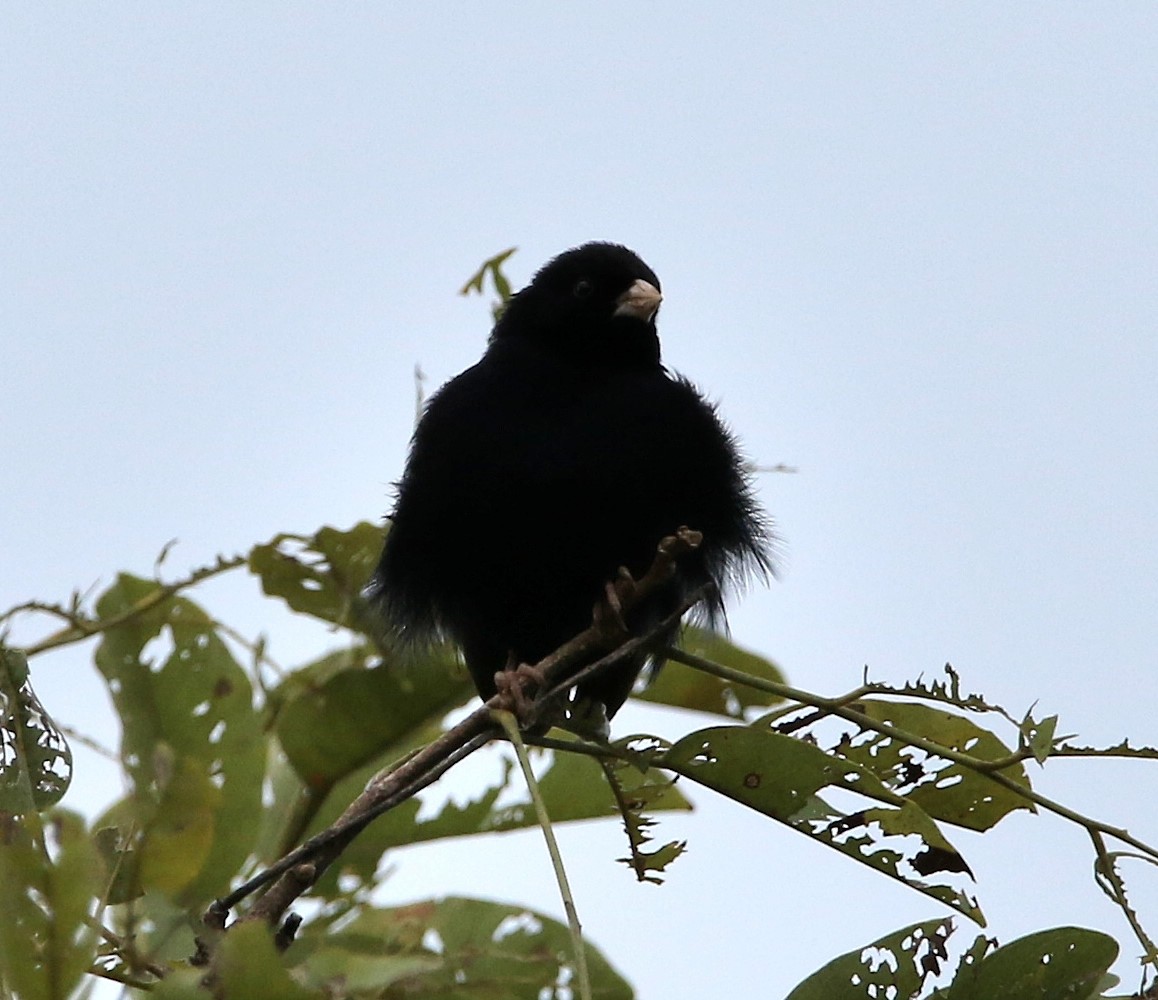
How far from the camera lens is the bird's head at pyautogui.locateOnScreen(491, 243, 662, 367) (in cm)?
503

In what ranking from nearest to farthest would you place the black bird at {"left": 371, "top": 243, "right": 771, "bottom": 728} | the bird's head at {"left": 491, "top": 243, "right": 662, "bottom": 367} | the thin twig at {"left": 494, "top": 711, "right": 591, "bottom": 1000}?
the thin twig at {"left": 494, "top": 711, "right": 591, "bottom": 1000}
the black bird at {"left": 371, "top": 243, "right": 771, "bottom": 728}
the bird's head at {"left": 491, "top": 243, "right": 662, "bottom": 367}

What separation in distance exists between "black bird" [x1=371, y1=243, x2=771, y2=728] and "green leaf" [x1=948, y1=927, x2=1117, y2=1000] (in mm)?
1576

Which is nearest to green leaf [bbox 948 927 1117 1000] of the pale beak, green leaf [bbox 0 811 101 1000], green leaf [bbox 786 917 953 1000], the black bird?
green leaf [bbox 786 917 953 1000]

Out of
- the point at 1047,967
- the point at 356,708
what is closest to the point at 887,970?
the point at 1047,967

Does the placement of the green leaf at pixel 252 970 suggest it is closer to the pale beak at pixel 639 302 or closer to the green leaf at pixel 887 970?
the green leaf at pixel 887 970

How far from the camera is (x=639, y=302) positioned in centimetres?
507

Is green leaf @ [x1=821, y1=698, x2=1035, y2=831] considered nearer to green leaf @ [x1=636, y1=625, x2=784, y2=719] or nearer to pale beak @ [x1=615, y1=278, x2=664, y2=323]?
green leaf @ [x1=636, y1=625, x2=784, y2=719]

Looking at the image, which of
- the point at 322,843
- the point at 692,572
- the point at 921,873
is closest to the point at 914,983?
the point at 921,873

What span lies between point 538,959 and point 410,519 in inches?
76.8

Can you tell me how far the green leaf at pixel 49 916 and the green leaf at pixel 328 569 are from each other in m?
2.29

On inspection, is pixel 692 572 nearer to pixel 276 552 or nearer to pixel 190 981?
pixel 276 552

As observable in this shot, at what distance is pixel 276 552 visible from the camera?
12.6ft

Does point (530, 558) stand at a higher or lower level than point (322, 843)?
higher

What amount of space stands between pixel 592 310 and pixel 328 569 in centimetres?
151
